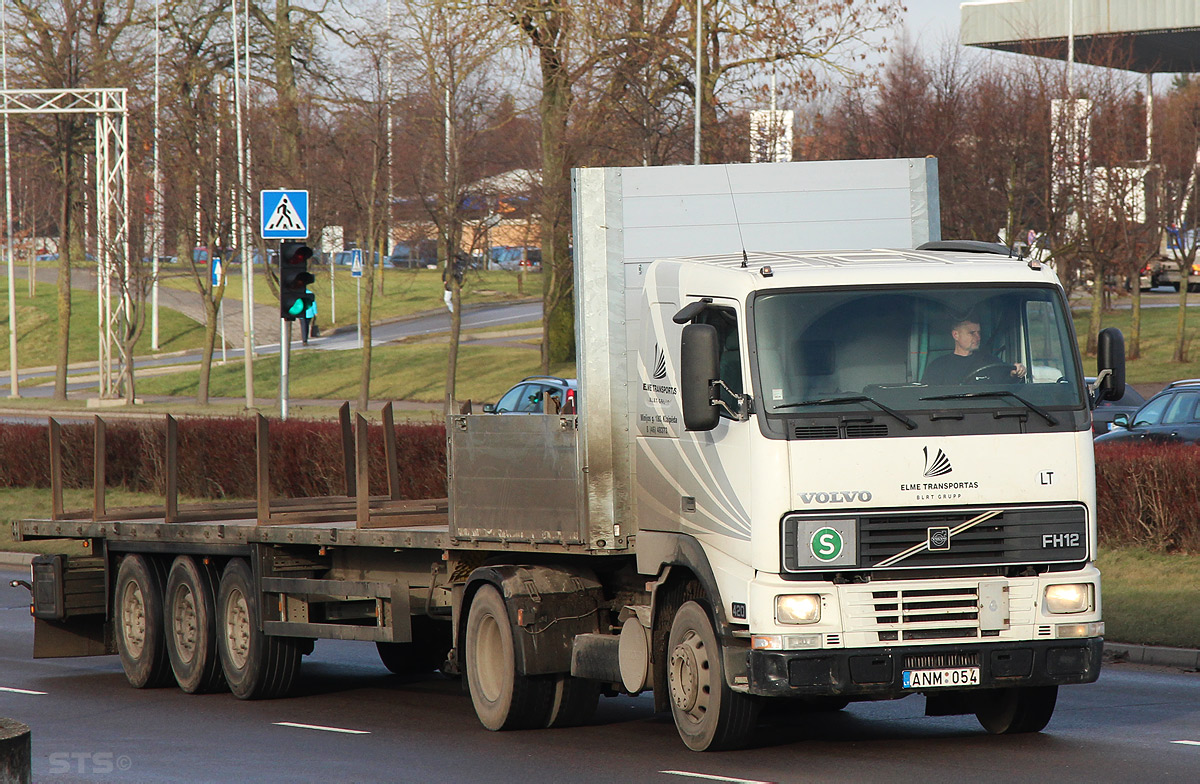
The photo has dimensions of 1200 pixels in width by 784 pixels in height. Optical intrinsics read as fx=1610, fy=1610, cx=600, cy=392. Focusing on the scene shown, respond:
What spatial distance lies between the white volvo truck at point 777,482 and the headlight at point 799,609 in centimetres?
1

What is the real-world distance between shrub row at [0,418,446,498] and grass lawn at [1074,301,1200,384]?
56.2 feet

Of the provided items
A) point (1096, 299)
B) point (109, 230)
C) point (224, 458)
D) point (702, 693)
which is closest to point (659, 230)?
point (702, 693)

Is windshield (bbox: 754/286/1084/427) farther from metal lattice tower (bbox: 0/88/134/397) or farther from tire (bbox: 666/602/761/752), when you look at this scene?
metal lattice tower (bbox: 0/88/134/397)

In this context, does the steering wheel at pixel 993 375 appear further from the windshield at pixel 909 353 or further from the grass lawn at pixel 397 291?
the grass lawn at pixel 397 291

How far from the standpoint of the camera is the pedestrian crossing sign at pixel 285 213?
18891 mm

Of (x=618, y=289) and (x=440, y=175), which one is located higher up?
(x=440, y=175)

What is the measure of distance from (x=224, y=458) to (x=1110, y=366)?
16.7m

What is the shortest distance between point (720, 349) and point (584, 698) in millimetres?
2608

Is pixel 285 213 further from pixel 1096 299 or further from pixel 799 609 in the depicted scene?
pixel 1096 299

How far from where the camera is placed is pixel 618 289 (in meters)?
9.22

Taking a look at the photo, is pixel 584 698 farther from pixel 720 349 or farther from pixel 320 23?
pixel 320 23

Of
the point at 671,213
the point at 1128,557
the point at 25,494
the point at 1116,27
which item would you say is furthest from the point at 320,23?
the point at 671,213

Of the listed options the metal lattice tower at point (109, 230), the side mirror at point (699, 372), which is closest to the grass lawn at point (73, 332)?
the metal lattice tower at point (109, 230)

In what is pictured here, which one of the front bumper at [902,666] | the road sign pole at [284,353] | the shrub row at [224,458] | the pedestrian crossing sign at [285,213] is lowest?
the front bumper at [902,666]
